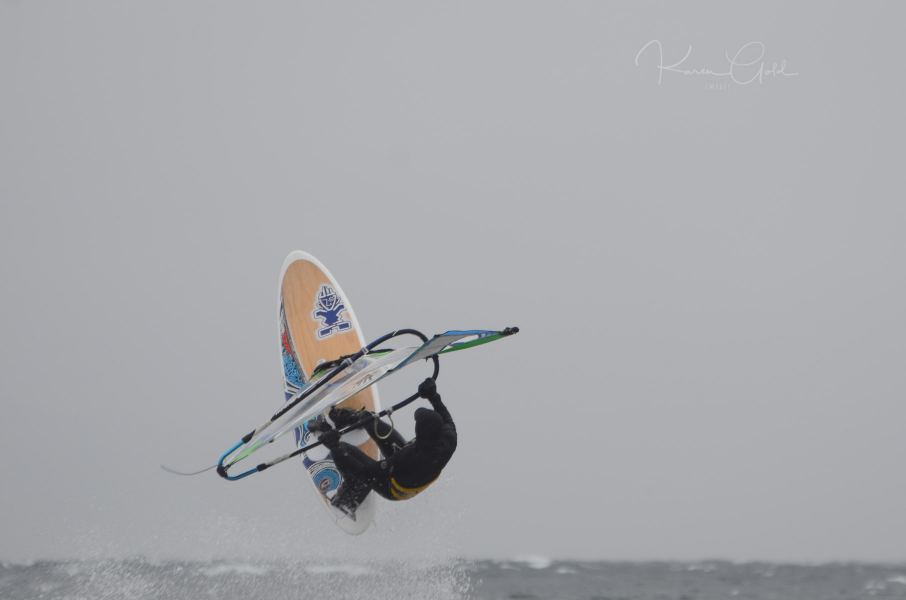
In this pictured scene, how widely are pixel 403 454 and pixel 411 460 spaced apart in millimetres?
70

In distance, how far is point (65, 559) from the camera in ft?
51.0

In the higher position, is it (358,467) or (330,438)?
(330,438)

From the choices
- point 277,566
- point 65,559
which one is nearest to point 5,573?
point 65,559

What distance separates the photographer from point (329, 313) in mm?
9922

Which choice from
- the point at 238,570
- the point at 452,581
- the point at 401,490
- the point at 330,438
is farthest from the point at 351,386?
the point at 238,570

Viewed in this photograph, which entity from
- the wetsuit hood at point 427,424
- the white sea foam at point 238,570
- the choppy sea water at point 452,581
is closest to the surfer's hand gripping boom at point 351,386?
the wetsuit hood at point 427,424

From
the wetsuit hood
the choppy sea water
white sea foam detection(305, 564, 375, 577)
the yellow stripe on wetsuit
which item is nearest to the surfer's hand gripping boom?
the wetsuit hood

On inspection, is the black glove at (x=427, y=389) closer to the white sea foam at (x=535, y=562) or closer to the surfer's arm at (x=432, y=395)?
the surfer's arm at (x=432, y=395)

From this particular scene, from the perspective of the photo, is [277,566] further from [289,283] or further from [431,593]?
[289,283]

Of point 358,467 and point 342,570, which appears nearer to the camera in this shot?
point 358,467

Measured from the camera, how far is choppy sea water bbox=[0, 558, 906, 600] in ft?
44.0

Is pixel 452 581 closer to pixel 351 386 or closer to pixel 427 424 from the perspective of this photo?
pixel 351 386

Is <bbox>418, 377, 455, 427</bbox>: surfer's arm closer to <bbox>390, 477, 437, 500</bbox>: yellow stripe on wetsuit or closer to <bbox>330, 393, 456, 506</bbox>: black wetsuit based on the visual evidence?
<bbox>330, 393, 456, 506</bbox>: black wetsuit

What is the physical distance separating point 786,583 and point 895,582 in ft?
Result: 4.69
